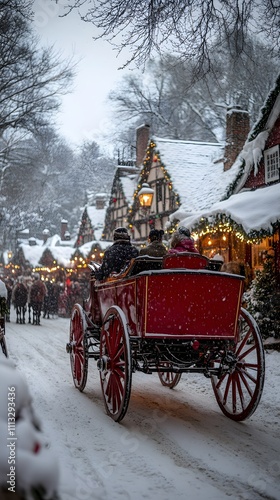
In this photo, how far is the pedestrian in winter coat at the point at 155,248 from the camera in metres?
5.99

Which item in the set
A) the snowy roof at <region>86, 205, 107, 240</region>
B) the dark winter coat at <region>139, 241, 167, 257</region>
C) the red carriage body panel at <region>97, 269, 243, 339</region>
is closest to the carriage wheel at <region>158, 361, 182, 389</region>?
the dark winter coat at <region>139, 241, 167, 257</region>

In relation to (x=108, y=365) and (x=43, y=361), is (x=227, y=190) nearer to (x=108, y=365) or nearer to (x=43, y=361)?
(x=43, y=361)

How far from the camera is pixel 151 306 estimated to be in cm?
459

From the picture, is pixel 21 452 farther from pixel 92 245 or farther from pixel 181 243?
pixel 92 245

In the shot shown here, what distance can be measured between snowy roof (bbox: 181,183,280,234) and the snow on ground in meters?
4.22

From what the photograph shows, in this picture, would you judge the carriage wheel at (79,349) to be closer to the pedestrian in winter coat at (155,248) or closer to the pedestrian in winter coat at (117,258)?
Result: the pedestrian in winter coat at (117,258)

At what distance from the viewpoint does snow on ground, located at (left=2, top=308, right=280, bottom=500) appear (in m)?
3.07

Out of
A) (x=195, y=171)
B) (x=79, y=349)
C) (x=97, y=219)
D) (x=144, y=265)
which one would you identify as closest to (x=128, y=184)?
(x=195, y=171)

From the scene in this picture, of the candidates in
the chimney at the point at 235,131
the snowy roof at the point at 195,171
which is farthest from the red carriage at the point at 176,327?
the chimney at the point at 235,131

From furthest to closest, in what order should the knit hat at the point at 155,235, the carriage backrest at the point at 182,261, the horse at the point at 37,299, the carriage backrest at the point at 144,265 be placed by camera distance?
the horse at the point at 37,299
the knit hat at the point at 155,235
the carriage backrest at the point at 144,265
the carriage backrest at the point at 182,261

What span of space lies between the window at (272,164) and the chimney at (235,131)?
4242mm

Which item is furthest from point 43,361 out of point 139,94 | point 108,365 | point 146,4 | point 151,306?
point 139,94

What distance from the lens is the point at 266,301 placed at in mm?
11203

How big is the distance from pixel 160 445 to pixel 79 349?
2564mm
